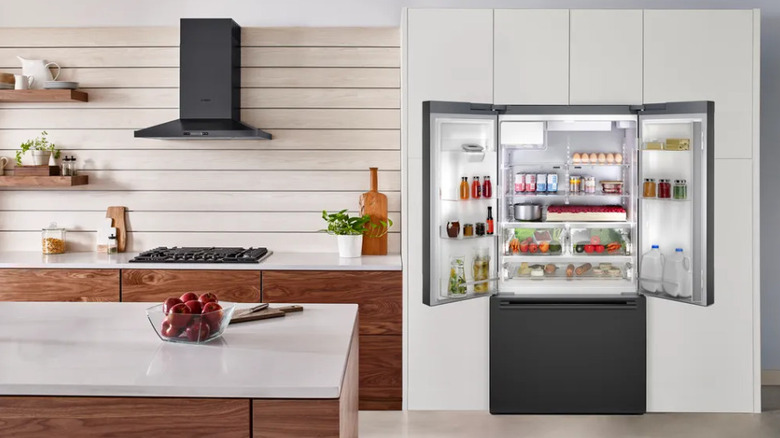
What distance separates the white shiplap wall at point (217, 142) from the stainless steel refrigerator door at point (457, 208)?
65 cm

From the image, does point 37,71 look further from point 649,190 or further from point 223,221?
point 649,190

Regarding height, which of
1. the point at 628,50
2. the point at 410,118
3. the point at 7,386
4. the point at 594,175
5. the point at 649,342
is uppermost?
the point at 628,50

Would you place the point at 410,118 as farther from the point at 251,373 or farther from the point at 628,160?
the point at 251,373

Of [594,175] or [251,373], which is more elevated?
[594,175]

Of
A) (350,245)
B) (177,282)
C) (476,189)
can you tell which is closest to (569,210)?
(476,189)

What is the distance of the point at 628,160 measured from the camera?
4.26m

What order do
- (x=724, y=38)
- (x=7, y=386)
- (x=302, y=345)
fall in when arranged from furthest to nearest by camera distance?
(x=724, y=38), (x=302, y=345), (x=7, y=386)

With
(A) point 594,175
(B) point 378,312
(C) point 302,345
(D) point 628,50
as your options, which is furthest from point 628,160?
(C) point 302,345

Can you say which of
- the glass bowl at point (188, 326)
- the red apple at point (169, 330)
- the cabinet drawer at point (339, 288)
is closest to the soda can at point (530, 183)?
the cabinet drawer at point (339, 288)

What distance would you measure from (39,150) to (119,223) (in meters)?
0.63

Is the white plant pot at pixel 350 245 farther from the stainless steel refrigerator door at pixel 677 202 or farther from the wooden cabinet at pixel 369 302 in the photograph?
the stainless steel refrigerator door at pixel 677 202

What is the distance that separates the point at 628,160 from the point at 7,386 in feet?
11.1

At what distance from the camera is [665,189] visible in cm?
412

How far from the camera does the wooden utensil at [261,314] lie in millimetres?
2482
